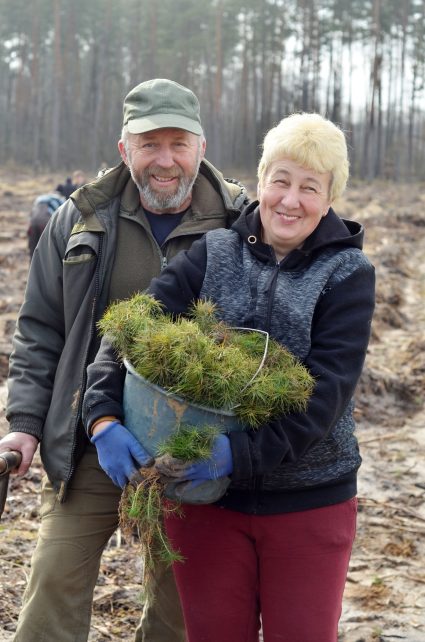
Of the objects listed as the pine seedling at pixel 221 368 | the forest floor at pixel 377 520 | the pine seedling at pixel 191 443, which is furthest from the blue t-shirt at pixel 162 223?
the forest floor at pixel 377 520

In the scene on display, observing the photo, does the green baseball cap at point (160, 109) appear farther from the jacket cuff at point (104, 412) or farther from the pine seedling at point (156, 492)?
the pine seedling at point (156, 492)

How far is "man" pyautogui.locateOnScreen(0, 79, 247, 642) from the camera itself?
2.80m

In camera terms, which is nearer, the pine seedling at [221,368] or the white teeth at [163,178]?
the pine seedling at [221,368]

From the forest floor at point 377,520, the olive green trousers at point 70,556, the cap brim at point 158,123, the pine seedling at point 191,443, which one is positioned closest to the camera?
the pine seedling at point 191,443

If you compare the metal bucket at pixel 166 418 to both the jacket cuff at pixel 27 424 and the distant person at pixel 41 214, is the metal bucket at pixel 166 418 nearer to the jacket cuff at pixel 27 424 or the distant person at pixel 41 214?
the jacket cuff at pixel 27 424

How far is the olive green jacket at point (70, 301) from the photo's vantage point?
286 cm

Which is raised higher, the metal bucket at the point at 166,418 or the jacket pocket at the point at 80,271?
the jacket pocket at the point at 80,271

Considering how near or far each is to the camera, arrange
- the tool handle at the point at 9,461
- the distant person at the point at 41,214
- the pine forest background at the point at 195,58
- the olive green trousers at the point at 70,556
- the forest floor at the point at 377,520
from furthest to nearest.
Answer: the pine forest background at the point at 195,58, the distant person at the point at 41,214, the forest floor at the point at 377,520, the olive green trousers at the point at 70,556, the tool handle at the point at 9,461

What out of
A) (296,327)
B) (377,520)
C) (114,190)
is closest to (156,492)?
(296,327)

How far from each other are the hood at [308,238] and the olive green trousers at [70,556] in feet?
3.32

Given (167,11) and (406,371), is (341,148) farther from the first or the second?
(167,11)

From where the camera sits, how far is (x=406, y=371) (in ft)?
29.0

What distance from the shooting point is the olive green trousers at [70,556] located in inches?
108

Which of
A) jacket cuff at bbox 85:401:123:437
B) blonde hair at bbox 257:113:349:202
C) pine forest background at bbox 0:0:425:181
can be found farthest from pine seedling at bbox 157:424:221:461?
pine forest background at bbox 0:0:425:181
